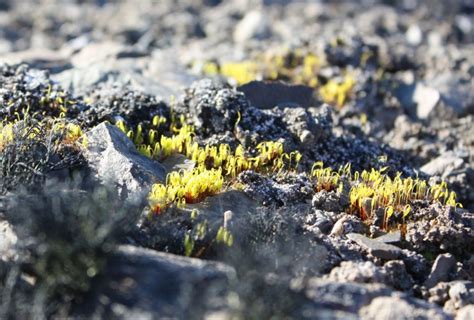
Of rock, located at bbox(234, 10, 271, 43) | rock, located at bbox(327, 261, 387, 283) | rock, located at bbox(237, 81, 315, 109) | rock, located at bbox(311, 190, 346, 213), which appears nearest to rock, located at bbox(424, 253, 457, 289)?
rock, located at bbox(327, 261, 387, 283)

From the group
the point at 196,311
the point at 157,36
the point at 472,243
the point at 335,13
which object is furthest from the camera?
the point at 335,13

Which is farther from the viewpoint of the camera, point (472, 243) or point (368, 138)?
point (368, 138)

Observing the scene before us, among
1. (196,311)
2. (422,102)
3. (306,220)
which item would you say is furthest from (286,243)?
(422,102)

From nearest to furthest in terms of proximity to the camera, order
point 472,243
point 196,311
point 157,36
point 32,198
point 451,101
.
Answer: point 196,311 < point 32,198 < point 472,243 < point 451,101 < point 157,36

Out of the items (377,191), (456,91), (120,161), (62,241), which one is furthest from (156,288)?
(456,91)

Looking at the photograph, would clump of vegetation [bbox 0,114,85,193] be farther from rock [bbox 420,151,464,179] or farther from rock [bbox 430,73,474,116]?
rock [bbox 430,73,474,116]

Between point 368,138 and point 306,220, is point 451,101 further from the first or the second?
point 306,220

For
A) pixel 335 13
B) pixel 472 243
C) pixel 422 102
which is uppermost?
pixel 335 13

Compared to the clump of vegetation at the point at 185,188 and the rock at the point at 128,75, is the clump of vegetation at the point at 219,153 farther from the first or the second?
the rock at the point at 128,75

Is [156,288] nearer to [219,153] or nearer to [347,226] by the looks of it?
[347,226]
